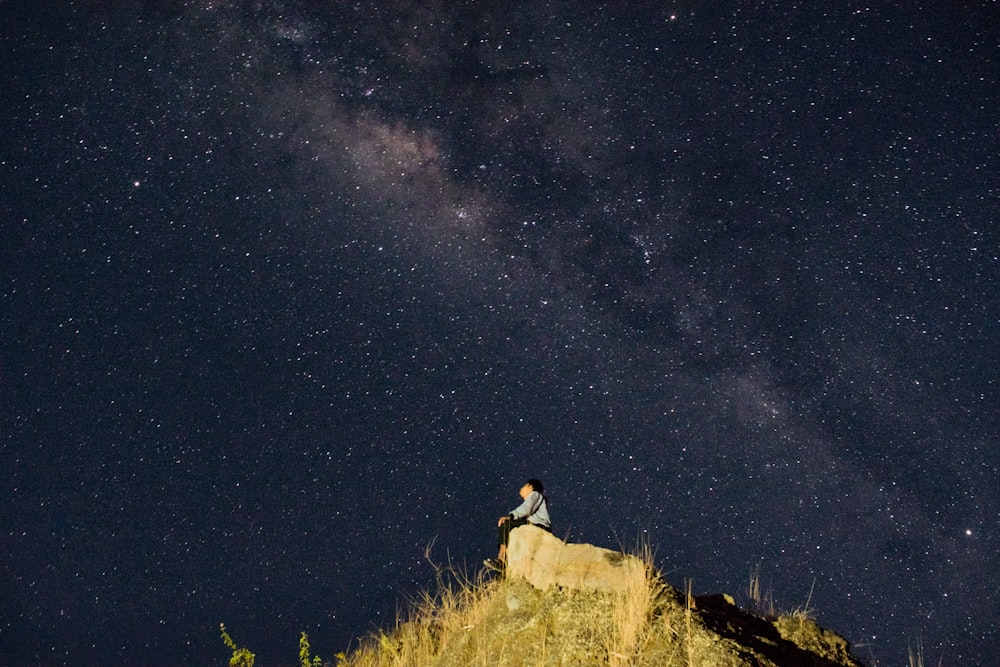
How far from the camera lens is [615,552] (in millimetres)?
5871

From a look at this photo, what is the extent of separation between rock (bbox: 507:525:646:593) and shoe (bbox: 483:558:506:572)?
1.71ft

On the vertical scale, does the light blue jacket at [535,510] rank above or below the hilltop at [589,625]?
above

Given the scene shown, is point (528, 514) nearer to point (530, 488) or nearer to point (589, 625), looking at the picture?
point (530, 488)

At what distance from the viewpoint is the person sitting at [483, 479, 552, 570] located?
7.51 meters

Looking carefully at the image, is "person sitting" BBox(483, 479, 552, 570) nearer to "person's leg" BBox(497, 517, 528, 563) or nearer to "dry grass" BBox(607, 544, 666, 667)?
"person's leg" BBox(497, 517, 528, 563)

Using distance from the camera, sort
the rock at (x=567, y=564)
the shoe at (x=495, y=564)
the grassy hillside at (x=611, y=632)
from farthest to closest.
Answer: the shoe at (x=495, y=564) < the rock at (x=567, y=564) < the grassy hillside at (x=611, y=632)

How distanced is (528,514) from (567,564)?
1912mm

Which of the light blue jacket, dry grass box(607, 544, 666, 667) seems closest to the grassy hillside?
dry grass box(607, 544, 666, 667)

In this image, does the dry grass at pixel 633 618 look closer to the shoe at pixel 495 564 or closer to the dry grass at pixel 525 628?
the dry grass at pixel 525 628

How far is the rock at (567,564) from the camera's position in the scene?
5.53 metres

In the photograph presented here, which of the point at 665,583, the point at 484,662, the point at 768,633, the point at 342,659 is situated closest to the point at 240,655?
the point at 342,659

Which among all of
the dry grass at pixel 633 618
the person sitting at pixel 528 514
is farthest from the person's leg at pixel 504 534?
the dry grass at pixel 633 618

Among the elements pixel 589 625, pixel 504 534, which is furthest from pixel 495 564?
pixel 589 625

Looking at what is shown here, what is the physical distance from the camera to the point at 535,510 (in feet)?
25.9
